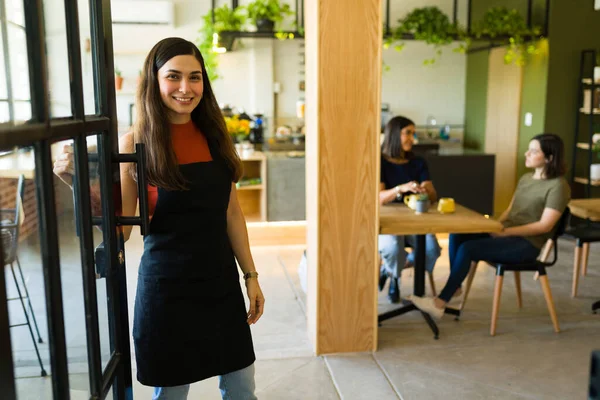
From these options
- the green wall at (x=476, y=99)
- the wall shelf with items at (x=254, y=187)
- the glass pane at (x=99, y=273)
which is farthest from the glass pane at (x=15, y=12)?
the green wall at (x=476, y=99)

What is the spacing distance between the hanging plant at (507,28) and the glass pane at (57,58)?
5.98 m

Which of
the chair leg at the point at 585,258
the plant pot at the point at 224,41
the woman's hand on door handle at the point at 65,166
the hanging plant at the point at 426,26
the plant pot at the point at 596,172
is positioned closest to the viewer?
the woman's hand on door handle at the point at 65,166

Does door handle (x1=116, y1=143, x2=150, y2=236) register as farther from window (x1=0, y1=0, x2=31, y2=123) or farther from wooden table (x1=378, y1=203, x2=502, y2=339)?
wooden table (x1=378, y1=203, x2=502, y2=339)

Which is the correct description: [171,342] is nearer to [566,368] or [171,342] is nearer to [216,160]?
[216,160]

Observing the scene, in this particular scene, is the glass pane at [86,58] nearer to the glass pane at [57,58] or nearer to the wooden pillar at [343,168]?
the glass pane at [57,58]

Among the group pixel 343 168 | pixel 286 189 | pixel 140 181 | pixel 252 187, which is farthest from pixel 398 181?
pixel 140 181

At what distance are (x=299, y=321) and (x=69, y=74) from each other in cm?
292

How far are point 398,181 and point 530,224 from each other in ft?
2.89

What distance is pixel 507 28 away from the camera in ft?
21.1

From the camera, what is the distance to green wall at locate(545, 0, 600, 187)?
20.7 ft

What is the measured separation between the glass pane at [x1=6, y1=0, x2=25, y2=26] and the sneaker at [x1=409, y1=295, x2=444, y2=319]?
3109 mm

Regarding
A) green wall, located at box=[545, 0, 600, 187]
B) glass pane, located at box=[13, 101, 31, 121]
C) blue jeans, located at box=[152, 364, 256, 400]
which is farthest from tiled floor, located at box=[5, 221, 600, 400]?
green wall, located at box=[545, 0, 600, 187]

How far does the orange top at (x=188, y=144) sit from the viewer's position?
1763mm

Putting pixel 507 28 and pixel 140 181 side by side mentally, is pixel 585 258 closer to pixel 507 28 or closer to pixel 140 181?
pixel 507 28
